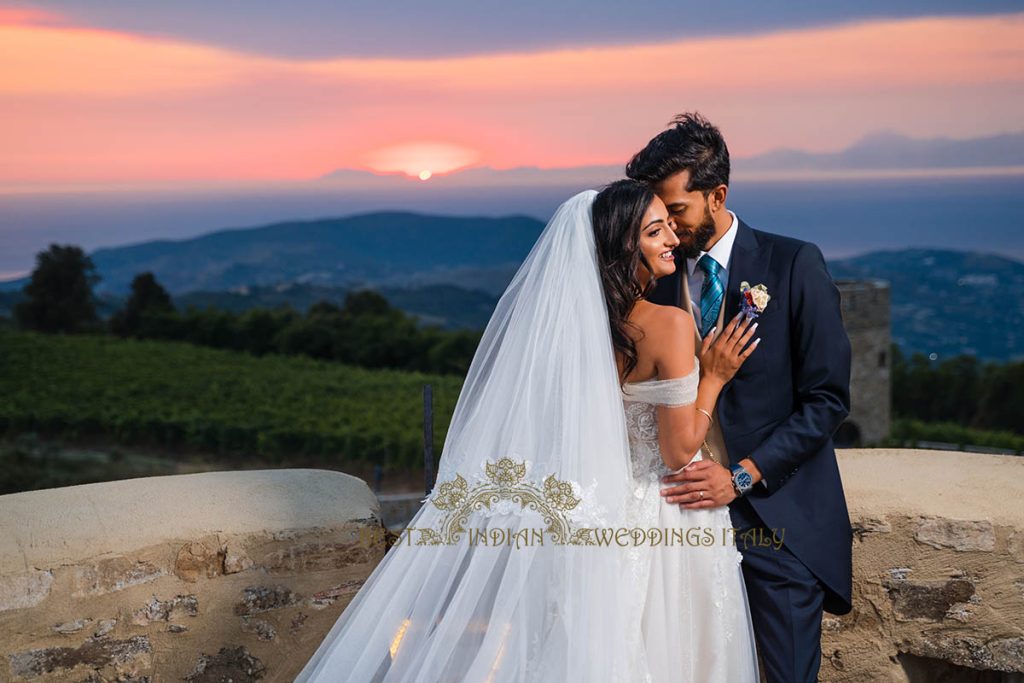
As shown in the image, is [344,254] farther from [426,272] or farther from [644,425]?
[644,425]

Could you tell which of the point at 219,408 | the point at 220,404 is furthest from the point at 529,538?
the point at 220,404

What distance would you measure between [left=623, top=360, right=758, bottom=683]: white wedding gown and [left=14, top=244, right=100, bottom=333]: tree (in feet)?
88.2

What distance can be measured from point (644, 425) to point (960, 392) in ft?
122

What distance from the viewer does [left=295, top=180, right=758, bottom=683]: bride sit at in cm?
226

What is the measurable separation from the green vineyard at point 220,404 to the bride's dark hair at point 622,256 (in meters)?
11.9

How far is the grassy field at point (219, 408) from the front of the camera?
1484cm

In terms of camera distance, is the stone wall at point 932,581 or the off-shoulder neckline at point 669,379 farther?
the stone wall at point 932,581

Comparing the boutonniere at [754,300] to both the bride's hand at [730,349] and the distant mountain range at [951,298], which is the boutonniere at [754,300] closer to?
the bride's hand at [730,349]

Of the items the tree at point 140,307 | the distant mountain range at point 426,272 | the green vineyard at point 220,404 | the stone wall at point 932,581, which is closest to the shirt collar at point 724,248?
the stone wall at point 932,581

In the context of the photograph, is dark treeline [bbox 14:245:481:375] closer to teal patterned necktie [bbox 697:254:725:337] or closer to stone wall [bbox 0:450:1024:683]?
stone wall [bbox 0:450:1024:683]

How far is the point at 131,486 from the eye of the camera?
3062mm

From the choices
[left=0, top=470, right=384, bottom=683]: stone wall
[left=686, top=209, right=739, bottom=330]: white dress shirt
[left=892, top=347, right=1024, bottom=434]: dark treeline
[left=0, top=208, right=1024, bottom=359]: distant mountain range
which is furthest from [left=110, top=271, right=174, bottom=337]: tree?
[left=892, top=347, right=1024, bottom=434]: dark treeline

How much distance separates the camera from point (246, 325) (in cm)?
2417

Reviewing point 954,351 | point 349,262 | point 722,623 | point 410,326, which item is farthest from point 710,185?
point 349,262
